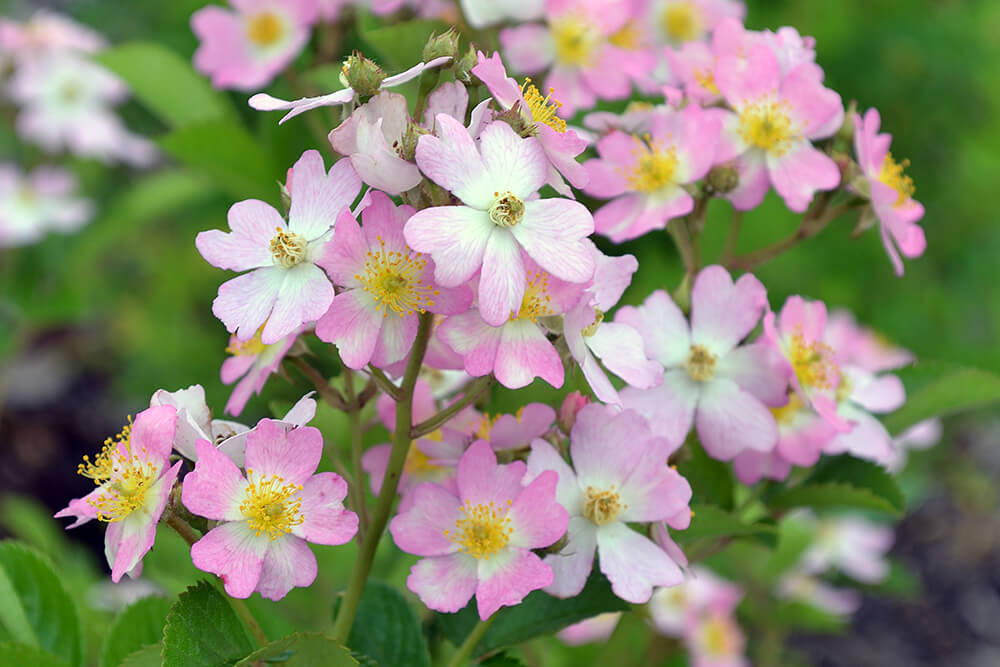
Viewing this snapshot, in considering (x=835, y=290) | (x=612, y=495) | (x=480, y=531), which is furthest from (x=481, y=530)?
(x=835, y=290)

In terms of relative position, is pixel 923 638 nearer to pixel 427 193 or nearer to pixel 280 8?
pixel 280 8

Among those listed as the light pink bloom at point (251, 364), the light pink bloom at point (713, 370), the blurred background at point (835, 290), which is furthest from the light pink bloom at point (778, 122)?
the blurred background at point (835, 290)

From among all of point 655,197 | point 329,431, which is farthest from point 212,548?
point 655,197

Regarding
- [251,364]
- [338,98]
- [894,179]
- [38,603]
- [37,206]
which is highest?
[338,98]

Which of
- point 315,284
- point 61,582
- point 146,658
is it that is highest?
point 315,284

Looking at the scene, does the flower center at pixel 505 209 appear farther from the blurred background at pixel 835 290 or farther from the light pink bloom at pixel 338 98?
the blurred background at pixel 835 290

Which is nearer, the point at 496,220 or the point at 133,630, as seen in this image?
the point at 496,220

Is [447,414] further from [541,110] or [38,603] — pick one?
[38,603]
